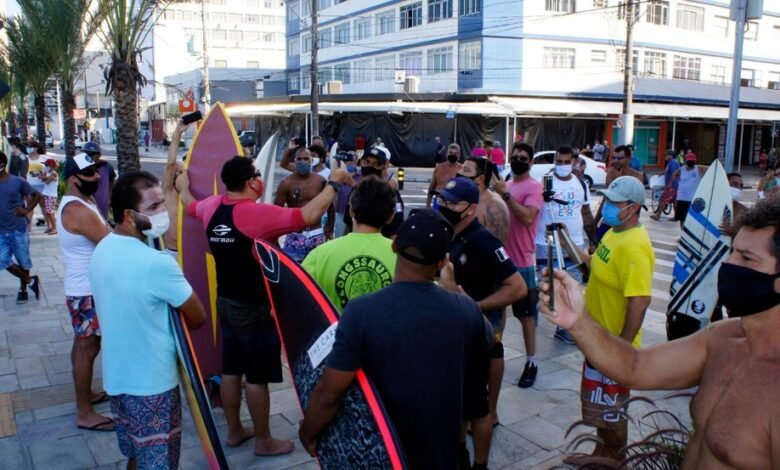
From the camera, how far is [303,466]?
4059mm

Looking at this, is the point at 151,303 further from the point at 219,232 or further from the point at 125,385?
the point at 219,232

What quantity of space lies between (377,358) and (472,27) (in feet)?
114

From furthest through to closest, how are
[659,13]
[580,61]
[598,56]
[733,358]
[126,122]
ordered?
[659,13] < [598,56] < [580,61] < [126,122] < [733,358]

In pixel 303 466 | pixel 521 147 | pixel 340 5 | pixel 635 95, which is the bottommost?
pixel 303 466

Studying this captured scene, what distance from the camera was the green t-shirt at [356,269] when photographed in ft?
10.5

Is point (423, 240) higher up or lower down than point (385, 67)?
lower down

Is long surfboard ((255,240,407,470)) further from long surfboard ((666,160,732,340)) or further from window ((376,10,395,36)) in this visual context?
window ((376,10,395,36))

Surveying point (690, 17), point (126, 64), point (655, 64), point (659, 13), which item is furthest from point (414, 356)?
point (690, 17)

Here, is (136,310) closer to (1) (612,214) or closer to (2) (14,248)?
A: (1) (612,214)

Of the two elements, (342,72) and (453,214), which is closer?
(453,214)

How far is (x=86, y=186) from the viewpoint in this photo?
172 inches

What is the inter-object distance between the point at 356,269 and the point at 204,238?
2460 millimetres

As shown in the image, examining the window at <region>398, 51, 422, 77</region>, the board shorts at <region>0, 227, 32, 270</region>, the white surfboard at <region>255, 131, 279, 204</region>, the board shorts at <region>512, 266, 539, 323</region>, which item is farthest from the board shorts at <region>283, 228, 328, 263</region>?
the window at <region>398, 51, 422, 77</region>

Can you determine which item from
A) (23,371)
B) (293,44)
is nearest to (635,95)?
(293,44)
